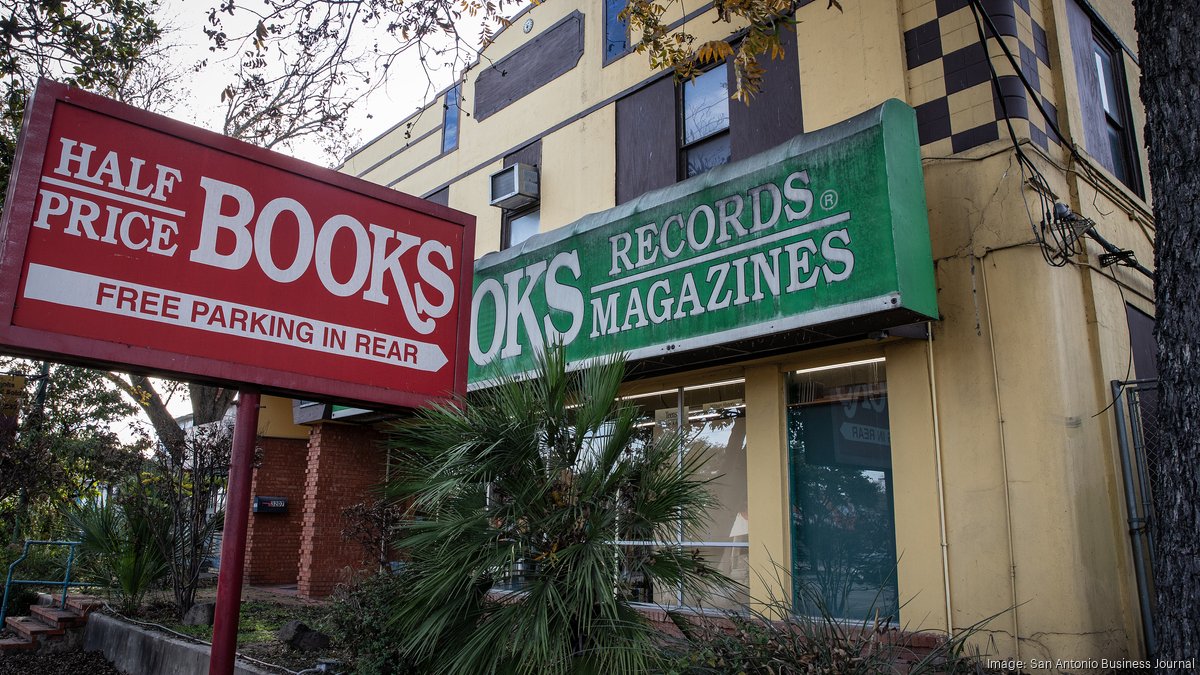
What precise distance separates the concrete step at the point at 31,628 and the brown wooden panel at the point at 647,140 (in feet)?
29.9

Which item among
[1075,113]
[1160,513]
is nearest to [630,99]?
[1075,113]

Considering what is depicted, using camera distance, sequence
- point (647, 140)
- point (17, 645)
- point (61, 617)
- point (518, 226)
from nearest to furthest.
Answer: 1. point (17, 645)
2. point (647, 140)
3. point (61, 617)
4. point (518, 226)

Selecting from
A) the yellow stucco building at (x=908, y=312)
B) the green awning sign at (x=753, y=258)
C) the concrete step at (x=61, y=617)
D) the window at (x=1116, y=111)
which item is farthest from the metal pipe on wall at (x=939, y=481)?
the concrete step at (x=61, y=617)

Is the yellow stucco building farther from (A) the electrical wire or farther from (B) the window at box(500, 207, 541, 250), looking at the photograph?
(B) the window at box(500, 207, 541, 250)

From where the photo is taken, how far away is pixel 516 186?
11.8 meters

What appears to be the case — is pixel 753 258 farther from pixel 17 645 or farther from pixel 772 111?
pixel 17 645

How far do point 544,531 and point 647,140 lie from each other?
705 cm

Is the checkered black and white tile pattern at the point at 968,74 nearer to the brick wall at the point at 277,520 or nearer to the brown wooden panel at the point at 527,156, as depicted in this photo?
the brown wooden panel at the point at 527,156

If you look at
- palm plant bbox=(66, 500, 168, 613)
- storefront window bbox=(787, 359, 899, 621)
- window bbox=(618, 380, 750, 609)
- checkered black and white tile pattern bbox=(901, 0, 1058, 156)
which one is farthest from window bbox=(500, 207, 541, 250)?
palm plant bbox=(66, 500, 168, 613)

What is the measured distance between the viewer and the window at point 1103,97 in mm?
8414

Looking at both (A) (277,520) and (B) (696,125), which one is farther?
(A) (277,520)

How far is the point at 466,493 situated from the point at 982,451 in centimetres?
432

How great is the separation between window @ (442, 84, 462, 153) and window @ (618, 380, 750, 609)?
710cm

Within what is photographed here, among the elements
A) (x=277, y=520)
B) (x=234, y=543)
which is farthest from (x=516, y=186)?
(x=277, y=520)
